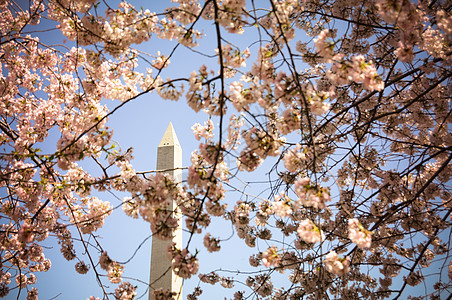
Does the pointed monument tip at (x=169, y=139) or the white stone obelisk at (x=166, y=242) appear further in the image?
the pointed monument tip at (x=169, y=139)

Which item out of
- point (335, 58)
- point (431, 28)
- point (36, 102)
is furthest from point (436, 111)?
point (36, 102)

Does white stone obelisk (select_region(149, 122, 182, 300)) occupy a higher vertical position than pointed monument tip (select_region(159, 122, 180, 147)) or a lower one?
lower

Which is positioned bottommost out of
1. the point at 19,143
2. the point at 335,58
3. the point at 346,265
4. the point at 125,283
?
the point at 346,265

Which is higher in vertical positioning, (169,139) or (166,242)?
(169,139)

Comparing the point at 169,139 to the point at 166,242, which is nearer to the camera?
the point at 166,242

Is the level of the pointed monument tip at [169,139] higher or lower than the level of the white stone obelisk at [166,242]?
higher

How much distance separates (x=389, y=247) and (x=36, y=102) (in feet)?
14.7

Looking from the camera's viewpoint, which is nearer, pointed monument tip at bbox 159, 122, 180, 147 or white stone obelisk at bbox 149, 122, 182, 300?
white stone obelisk at bbox 149, 122, 182, 300

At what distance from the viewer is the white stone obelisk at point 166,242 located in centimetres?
464

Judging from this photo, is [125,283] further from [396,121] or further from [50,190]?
[396,121]

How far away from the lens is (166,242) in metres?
5.05

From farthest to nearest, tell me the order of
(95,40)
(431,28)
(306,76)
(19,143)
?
(306,76) < (19,143) < (95,40) < (431,28)

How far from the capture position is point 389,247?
10.3ft

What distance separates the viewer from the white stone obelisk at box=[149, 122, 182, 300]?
464 cm
